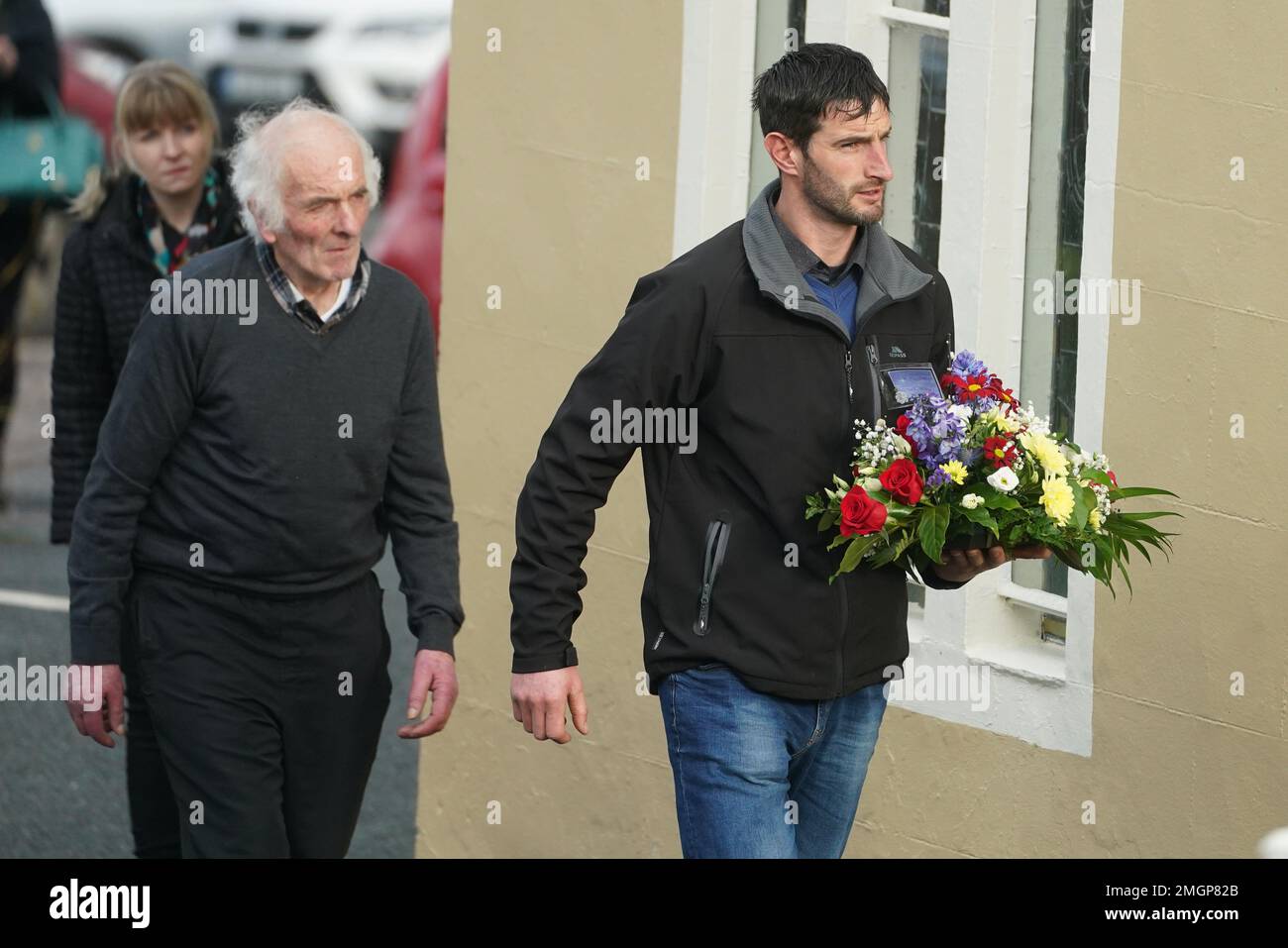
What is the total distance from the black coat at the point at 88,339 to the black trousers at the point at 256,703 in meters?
1.14

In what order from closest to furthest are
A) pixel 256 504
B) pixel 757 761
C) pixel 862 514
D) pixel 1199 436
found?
pixel 862 514 < pixel 757 761 < pixel 256 504 < pixel 1199 436

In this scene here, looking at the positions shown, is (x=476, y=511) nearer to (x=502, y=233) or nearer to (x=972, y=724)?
(x=502, y=233)

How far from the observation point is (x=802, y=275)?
180 inches

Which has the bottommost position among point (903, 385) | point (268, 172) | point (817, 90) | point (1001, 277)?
point (903, 385)

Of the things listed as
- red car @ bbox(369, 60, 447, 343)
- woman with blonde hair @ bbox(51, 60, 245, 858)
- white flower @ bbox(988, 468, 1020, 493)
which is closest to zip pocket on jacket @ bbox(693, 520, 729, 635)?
white flower @ bbox(988, 468, 1020, 493)

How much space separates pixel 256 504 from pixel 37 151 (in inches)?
311

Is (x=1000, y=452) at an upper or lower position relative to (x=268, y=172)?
lower

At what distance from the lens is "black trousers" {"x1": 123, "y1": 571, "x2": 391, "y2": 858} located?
17.1 ft

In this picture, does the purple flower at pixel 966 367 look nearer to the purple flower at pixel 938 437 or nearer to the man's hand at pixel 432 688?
the purple flower at pixel 938 437

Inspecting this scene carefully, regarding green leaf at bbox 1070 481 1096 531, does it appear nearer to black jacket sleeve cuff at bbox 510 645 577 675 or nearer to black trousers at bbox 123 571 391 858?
black jacket sleeve cuff at bbox 510 645 577 675

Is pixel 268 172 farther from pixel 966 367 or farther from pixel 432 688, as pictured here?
pixel 966 367

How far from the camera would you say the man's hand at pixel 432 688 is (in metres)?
5.41

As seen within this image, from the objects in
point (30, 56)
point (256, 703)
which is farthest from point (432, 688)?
point (30, 56)

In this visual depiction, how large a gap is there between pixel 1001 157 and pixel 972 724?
1487mm
